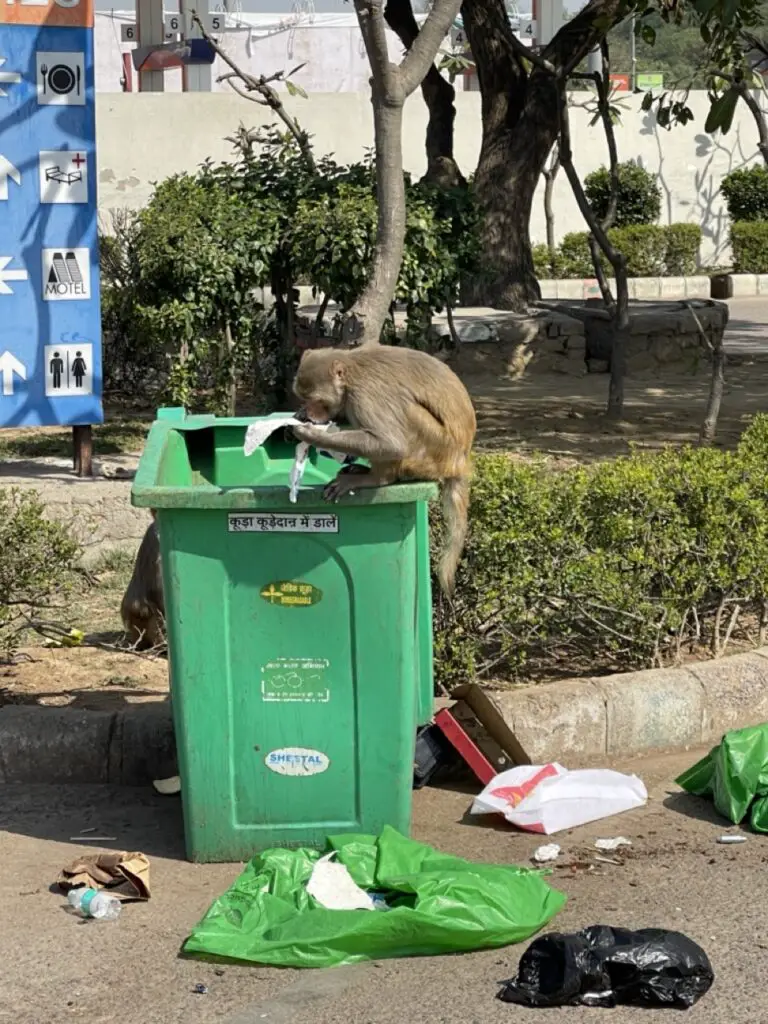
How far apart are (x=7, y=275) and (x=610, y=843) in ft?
16.1

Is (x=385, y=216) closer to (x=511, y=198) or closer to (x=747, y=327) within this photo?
(x=511, y=198)

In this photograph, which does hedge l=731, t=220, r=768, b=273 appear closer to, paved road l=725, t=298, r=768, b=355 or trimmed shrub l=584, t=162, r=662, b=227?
trimmed shrub l=584, t=162, r=662, b=227

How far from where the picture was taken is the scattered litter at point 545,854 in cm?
439

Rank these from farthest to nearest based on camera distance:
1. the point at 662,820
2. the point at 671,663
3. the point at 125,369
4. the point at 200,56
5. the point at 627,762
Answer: the point at 200,56 → the point at 125,369 → the point at 671,663 → the point at 627,762 → the point at 662,820

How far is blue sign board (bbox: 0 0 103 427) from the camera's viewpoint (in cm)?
781

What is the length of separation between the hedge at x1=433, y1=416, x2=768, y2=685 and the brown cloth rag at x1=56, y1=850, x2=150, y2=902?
5.39 feet


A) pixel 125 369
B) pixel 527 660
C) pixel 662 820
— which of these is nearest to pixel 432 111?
pixel 125 369

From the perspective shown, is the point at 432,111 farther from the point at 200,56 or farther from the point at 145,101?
the point at 145,101

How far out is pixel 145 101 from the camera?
22.9m

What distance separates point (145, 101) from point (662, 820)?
20032 millimetres

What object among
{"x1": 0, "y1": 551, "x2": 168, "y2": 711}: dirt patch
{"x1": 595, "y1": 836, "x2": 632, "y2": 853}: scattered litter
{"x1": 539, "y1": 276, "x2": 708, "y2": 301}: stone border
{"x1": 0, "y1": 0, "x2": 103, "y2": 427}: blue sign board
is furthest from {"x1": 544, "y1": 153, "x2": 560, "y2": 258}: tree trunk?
{"x1": 595, "y1": 836, "x2": 632, "y2": 853}: scattered litter

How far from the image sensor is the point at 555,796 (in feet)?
15.4

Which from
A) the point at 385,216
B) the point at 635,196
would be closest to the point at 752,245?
the point at 635,196

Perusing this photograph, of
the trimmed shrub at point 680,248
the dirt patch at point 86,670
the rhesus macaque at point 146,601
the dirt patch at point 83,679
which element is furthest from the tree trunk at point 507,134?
the trimmed shrub at point 680,248
